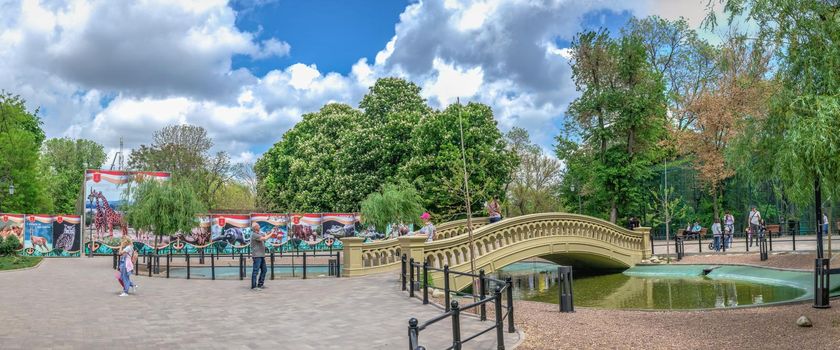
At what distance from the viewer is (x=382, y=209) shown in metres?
33.7

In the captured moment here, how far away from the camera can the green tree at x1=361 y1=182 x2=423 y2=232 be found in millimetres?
33406

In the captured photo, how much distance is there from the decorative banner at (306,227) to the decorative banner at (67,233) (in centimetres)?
1173

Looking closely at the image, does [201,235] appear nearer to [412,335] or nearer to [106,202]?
[106,202]

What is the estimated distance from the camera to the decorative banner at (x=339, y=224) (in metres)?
39.6

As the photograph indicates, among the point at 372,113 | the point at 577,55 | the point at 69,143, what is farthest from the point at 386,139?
the point at 69,143

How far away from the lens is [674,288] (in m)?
20.6

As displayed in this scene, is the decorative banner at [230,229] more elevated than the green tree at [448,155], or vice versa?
the green tree at [448,155]

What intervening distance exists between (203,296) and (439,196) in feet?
75.1

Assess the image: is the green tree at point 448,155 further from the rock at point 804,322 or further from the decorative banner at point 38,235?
the rock at point 804,322

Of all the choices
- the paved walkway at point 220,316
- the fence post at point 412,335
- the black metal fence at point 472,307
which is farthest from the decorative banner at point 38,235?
the fence post at point 412,335

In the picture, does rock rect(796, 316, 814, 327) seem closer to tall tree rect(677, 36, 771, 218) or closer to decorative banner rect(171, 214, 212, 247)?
tall tree rect(677, 36, 771, 218)

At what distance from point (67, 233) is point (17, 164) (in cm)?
1537

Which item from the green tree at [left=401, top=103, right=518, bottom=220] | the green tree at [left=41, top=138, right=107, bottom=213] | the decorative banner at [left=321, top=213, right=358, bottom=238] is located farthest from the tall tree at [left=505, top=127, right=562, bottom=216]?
the green tree at [left=41, top=138, right=107, bottom=213]

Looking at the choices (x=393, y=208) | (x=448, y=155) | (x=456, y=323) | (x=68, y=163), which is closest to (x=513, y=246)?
(x=393, y=208)
